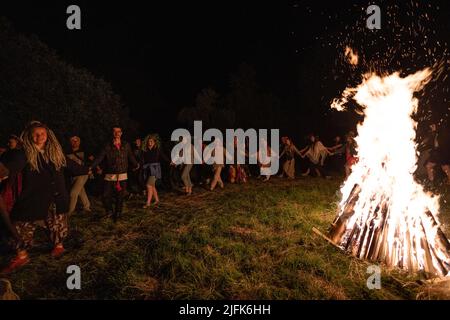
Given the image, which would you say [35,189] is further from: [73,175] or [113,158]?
[113,158]

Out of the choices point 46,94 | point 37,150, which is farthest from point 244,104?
point 37,150

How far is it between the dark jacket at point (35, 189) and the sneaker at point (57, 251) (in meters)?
0.75

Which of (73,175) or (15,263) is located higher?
(73,175)

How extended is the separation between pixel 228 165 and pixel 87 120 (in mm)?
5421

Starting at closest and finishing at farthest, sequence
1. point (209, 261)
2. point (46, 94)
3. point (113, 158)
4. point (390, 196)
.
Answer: point (209, 261) → point (390, 196) → point (113, 158) → point (46, 94)

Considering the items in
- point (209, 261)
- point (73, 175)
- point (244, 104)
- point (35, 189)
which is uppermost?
point (244, 104)

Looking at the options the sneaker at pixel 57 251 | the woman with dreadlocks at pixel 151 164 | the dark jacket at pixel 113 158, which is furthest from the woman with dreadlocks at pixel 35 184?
the woman with dreadlocks at pixel 151 164

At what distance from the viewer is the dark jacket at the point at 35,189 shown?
4.99 metres

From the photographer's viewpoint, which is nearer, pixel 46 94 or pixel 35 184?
pixel 35 184

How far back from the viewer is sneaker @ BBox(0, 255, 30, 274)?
502 centimetres

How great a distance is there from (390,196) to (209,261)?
3186mm

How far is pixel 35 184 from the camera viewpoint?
5109 mm

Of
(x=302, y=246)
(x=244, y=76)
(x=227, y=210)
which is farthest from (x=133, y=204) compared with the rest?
(x=244, y=76)

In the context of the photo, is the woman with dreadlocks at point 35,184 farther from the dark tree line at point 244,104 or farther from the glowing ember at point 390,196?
the dark tree line at point 244,104
